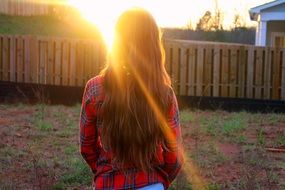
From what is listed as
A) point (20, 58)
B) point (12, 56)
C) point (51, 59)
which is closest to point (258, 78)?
Result: point (51, 59)

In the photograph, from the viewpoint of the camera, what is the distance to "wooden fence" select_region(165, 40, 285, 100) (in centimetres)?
1378

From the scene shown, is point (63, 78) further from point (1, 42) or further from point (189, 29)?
point (189, 29)

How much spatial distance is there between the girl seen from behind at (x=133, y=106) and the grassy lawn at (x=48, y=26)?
26826mm

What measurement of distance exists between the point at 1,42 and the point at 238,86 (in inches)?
246

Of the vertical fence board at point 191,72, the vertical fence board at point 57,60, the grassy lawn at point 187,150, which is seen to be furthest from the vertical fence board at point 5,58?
the vertical fence board at point 191,72

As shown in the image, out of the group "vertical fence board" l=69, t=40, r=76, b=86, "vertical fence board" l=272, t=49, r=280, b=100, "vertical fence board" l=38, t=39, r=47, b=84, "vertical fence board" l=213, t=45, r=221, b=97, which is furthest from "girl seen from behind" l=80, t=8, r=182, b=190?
"vertical fence board" l=38, t=39, r=47, b=84

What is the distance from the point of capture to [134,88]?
2.38 metres

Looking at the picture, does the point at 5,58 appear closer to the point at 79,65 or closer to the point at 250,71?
the point at 79,65

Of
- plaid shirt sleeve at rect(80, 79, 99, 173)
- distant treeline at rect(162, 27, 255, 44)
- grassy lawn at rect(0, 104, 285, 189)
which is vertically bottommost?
grassy lawn at rect(0, 104, 285, 189)

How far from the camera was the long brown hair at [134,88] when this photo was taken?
2373 mm

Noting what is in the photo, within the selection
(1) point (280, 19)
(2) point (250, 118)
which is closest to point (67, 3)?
(1) point (280, 19)

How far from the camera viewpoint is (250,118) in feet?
37.4

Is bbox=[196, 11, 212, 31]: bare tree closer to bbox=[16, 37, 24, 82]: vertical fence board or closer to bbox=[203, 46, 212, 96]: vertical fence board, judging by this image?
bbox=[203, 46, 212, 96]: vertical fence board

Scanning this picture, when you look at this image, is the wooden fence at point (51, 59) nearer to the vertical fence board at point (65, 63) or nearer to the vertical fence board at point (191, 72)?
the vertical fence board at point (65, 63)
